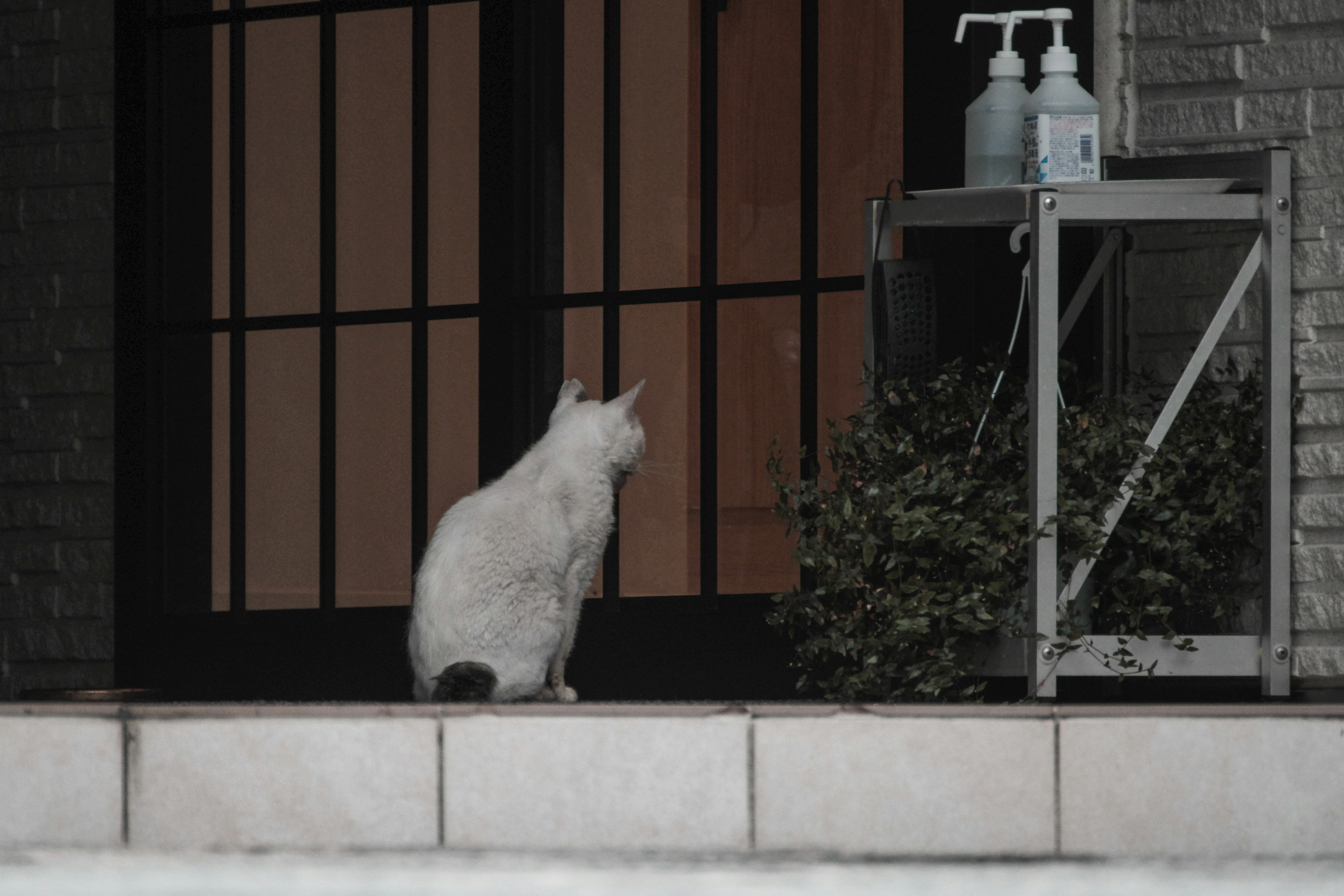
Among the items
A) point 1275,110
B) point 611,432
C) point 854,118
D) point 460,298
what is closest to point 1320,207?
point 1275,110

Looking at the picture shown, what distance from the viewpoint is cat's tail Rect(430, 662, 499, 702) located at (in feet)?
10.7

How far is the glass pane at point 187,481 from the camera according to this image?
15.3 feet

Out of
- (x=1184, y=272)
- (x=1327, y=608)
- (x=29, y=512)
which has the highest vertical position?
(x=1184, y=272)

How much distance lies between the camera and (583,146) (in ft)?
13.9

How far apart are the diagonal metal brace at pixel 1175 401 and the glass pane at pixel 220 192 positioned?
2832mm

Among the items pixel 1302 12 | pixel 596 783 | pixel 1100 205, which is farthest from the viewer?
pixel 1302 12

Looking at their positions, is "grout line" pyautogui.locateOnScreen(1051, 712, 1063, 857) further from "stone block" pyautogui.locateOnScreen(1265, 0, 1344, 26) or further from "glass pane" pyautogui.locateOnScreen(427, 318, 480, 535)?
"glass pane" pyautogui.locateOnScreen(427, 318, 480, 535)

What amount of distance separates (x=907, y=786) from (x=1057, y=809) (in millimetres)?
277

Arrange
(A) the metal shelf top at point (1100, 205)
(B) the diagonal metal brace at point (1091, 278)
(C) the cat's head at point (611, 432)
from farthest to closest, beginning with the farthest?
(C) the cat's head at point (611, 432) → (B) the diagonal metal brace at point (1091, 278) → (A) the metal shelf top at point (1100, 205)

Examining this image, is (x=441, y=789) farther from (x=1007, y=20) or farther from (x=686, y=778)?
(x=1007, y=20)

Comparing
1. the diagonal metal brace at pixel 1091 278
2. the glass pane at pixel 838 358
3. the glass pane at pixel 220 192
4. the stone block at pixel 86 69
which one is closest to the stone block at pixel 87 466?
the glass pane at pixel 220 192

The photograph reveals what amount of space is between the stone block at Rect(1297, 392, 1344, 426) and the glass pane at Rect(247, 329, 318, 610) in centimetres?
279

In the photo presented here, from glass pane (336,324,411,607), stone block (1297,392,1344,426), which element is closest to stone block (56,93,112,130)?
glass pane (336,324,411,607)

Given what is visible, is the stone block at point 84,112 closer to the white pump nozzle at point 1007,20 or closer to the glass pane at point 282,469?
the glass pane at point 282,469
